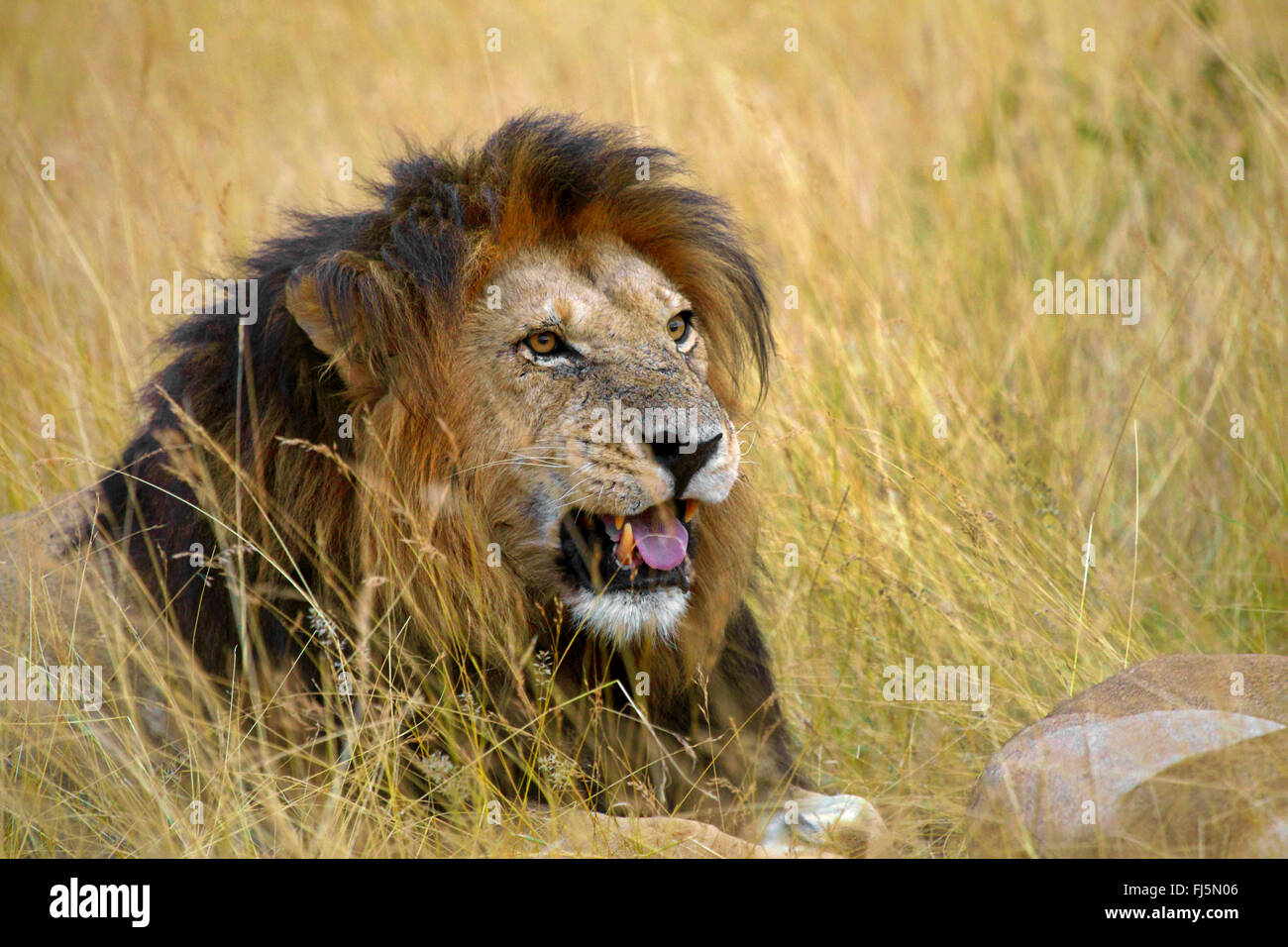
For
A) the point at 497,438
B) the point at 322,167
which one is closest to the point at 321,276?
the point at 497,438

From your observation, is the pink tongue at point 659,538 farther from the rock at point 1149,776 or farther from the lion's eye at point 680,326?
the rock at point 1149,776

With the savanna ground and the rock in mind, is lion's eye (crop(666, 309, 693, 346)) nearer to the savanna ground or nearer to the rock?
the savanna ground

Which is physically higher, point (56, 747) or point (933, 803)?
point (56, 747)

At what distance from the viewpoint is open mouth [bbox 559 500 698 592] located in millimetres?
3824

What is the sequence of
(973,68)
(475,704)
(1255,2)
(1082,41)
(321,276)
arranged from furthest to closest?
(973,68) → (1082,41) → (1255,2) → (475,704) → (321,276)

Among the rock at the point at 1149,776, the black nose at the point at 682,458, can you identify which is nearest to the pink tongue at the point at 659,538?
the black nose at the point at 682,458

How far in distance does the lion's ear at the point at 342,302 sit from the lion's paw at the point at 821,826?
1767 millimetres

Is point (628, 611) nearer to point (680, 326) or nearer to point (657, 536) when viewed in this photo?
point (657, 536)

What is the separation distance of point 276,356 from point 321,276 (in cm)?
32

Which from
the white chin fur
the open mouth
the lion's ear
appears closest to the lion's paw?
the white chin fur

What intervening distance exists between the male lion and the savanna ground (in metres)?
0.41

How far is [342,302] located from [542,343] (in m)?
0.57
